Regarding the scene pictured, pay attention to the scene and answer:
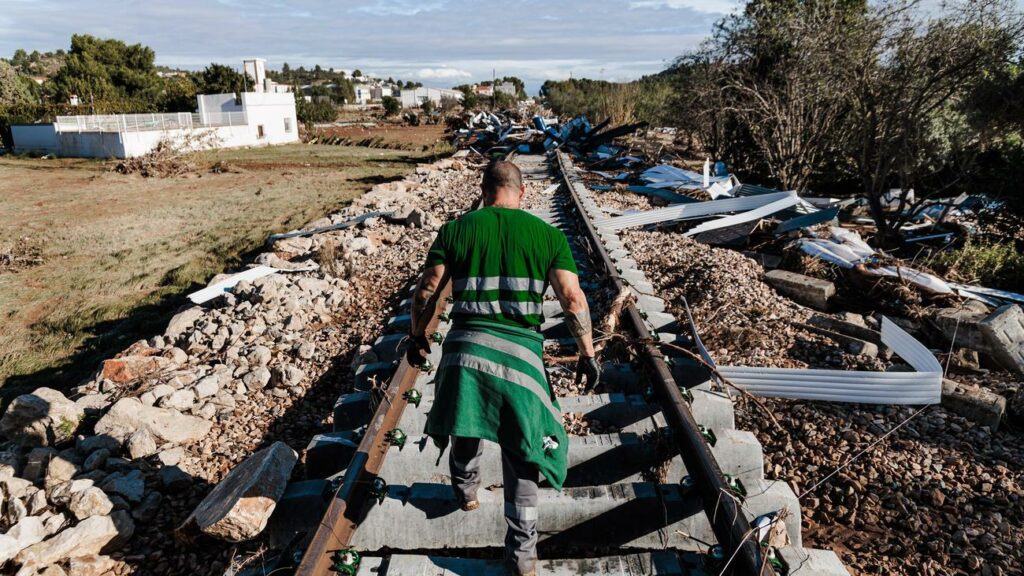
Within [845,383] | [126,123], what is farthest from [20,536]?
[126,123]

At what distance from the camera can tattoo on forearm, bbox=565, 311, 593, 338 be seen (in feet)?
8.86

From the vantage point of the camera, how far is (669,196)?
1145 centimetres

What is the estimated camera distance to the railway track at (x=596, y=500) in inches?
99.9

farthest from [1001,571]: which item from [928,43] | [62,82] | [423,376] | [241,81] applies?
[62,82]

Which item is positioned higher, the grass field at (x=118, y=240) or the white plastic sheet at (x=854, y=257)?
the white plastic sheet at (x=854, y=257)

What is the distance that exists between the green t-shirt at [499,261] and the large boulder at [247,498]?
1183 millimetres

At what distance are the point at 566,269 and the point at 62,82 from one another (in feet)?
202

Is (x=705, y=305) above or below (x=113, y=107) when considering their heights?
below

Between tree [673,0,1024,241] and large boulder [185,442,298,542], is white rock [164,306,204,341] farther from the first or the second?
tree [673,0,1024,241]

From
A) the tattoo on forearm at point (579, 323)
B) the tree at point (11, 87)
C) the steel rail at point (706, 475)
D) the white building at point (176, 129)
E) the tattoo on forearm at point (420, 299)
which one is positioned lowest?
the steel rail at point (706, 475)

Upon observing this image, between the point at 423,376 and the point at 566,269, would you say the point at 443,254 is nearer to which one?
the point at 566,269

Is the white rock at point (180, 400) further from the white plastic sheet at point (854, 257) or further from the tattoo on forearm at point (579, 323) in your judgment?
the white plastic sheet at point (854, 257)

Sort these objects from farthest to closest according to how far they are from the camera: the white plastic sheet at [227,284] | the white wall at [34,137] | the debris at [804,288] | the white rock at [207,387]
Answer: the white wall at [34,137], the white plastic sheet at [227,284], the debris at [804,288], the white rock at [207,387]

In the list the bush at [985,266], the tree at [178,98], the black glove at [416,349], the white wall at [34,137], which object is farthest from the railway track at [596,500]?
the tree at [178,98]
